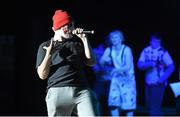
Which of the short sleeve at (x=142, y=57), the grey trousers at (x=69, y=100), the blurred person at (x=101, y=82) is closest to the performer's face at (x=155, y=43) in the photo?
the short sleeve at (x=142, y=57)

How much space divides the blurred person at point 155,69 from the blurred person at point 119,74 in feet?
0.70

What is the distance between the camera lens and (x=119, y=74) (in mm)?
7461

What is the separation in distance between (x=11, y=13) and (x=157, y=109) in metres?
2.77

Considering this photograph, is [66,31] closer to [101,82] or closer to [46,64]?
[46,64]

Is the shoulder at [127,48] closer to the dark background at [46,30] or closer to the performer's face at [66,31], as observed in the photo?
the dark background at [46,30]

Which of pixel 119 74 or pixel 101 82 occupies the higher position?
pixel 119 74

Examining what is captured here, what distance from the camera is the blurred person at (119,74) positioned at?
7.44 m

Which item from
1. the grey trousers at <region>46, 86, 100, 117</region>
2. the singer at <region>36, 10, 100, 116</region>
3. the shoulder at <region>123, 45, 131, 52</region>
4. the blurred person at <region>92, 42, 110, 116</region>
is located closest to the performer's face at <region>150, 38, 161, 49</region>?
the shoulder at <region>123, 45, 131, 52</region>

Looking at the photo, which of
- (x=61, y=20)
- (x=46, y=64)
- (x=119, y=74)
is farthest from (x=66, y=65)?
(x=119, y=74)

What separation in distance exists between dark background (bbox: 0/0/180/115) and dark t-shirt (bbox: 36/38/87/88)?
2.99 m

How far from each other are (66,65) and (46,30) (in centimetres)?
329

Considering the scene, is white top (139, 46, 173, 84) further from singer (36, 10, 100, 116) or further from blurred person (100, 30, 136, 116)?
singer (36, 10, 100, 116)

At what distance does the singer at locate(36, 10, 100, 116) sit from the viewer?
438cm

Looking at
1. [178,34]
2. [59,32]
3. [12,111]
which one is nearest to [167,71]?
[178,34]
